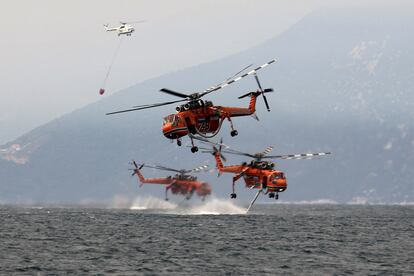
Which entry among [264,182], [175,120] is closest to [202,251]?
[175,120]

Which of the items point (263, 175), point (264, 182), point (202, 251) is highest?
point (263, 175)

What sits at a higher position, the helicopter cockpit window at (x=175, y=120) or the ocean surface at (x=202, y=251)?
the helicopter cockpit window at (x=175, y=120)

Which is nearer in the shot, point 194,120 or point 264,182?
point 194,120

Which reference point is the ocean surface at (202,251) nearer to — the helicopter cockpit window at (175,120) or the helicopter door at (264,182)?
the helicopter door at (264,182)

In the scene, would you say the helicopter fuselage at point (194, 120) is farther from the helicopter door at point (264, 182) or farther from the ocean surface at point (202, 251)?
the helicopter door at point (264, 182)

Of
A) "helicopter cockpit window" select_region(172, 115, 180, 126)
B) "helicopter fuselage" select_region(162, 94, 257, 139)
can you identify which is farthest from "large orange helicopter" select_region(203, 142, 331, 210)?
"helicopter cockpit window" select_region(172, 115, 180, 126)

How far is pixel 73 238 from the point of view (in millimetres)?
123875

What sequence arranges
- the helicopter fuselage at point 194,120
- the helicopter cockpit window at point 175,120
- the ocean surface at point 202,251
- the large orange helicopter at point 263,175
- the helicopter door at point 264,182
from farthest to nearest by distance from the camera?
the helicopter door at point 264,182
the large orange helicopter at point 263,175
the helicopter cockpit window at point 175,120
the helicopter fuselage at point 194,120
the ocean surface at point 202,251

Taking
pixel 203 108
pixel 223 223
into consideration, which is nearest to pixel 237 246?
pixel 203 108

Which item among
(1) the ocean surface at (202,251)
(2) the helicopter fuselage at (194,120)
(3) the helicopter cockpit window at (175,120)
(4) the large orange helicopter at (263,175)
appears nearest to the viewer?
(1) the ocean surface at (202,251)

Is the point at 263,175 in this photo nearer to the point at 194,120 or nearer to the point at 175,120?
the point at 194,120

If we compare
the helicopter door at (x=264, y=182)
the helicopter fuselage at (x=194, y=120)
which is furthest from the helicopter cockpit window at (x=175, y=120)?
the helicopter door at (x=264, y=182)

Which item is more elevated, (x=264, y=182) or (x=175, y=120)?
(x=264, y=182)

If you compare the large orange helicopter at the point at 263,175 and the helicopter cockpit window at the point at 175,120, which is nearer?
the helicopter cockpit window at the point at 175,120
